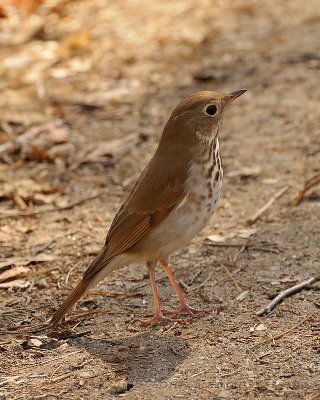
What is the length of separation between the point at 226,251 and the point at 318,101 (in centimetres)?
302

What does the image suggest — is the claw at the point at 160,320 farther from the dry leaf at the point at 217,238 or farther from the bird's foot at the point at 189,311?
the dry leaf at the point at 217,238

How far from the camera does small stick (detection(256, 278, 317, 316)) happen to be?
4975mm

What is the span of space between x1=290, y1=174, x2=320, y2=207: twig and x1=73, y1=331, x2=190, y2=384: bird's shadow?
6.63ft

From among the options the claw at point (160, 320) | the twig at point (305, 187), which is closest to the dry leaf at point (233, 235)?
the twig at point (305, 187)

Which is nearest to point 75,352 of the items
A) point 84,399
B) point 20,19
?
point 84,399

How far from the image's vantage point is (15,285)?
550 cm

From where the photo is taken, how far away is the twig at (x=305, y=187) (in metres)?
6.42

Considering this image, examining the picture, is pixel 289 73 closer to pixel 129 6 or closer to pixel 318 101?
pixel 318 101

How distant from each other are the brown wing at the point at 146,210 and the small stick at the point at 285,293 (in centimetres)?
80

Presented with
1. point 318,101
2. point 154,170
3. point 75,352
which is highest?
point 154,170

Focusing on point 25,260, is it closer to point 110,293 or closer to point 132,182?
point 110,293

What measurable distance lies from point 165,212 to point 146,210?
0.11 meters

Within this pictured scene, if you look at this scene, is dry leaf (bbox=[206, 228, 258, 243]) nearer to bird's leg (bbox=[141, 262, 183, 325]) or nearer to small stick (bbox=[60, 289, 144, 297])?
small stick (bbox=[60, 289, 144, 297])

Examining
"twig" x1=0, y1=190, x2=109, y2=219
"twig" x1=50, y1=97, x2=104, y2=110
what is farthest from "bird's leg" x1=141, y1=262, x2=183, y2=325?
"twig" x1=50, y1=97, x2=104, y2=110
